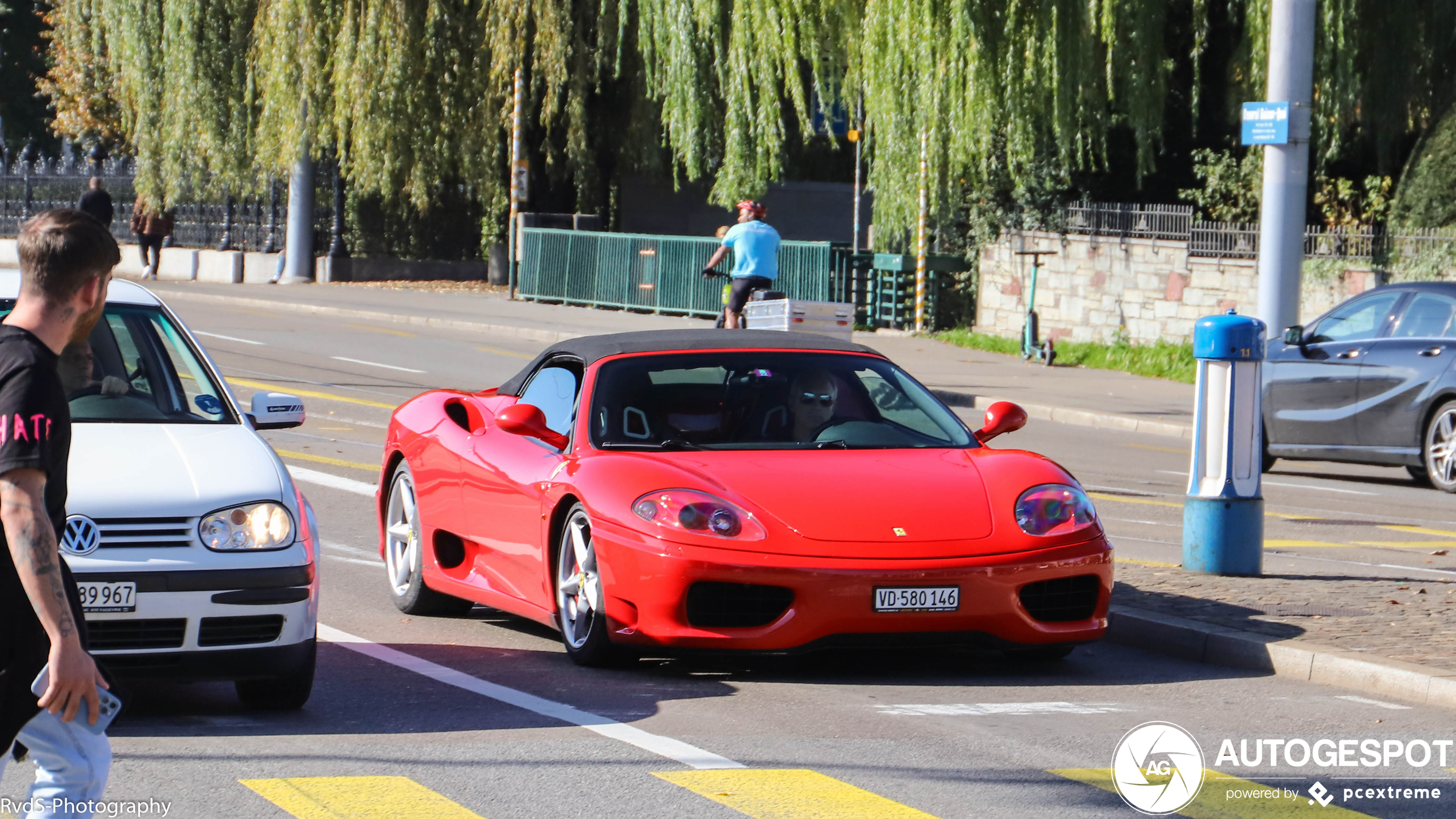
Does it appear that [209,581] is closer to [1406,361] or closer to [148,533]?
[148,533]

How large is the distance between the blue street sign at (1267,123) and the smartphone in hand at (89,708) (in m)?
15.4

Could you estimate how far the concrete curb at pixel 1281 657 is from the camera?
291 inches

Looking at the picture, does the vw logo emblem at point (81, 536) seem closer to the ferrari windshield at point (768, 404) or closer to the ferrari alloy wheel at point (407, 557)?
the ferrari windshield at point (768, 404)

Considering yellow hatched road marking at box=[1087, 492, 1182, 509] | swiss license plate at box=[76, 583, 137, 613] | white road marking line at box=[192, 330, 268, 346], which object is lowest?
yellow hatched road marking at box=[1087, 492, 1182, 509]

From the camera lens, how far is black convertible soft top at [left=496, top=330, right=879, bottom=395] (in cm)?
866

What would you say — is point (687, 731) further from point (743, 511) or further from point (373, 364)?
point (373, 364)

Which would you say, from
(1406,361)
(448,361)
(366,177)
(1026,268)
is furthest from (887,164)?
(366,177)

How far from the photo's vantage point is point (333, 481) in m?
13.9

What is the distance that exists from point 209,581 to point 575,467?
195cm

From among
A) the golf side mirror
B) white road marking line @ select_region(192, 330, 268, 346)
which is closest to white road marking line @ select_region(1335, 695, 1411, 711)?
the golf side mirror

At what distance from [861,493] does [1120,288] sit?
1967cm

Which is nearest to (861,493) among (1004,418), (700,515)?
(700,515)

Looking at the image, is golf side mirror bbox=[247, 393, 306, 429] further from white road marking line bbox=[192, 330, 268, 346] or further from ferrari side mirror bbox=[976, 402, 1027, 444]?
white road marking line bbox=[192, 330, 268, 346]

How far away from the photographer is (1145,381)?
80.5ft
